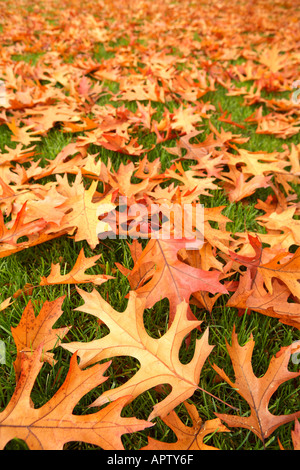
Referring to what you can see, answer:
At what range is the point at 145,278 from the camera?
1094mm

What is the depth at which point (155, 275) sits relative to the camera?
105cm

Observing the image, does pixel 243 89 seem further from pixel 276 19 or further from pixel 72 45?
pixel 276 19

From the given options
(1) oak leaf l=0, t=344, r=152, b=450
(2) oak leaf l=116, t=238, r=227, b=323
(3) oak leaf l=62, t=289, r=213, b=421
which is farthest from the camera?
(2) oak leaf l=116, t=238, r=227, b=323

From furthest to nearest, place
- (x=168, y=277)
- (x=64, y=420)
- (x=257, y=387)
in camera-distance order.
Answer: (x=168, y=277), (x=257, y=387), (x=64, y=420)

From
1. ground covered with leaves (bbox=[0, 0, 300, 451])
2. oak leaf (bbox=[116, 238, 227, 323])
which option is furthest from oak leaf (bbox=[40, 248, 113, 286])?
oak leaf (bbox=[116, 238, 227, 323])

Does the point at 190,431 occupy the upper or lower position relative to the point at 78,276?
lower

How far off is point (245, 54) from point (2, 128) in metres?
3.09

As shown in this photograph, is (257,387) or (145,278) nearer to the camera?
(257,387)

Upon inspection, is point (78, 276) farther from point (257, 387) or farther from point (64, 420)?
point (257, 387)

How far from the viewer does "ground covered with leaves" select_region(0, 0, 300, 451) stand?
0.80 metres

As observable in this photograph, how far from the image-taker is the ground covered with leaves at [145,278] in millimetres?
799

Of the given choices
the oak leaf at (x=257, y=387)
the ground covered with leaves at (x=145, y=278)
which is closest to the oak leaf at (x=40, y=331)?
the ground covered with leaves at (x=145, y=278)

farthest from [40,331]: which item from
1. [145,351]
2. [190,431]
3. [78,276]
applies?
[190,431]

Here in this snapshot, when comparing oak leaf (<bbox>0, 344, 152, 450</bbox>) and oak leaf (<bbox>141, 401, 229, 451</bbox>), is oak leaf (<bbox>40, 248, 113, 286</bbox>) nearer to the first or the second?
oak leaf (<bbox>0, 344, 152, 450</bbox>)
